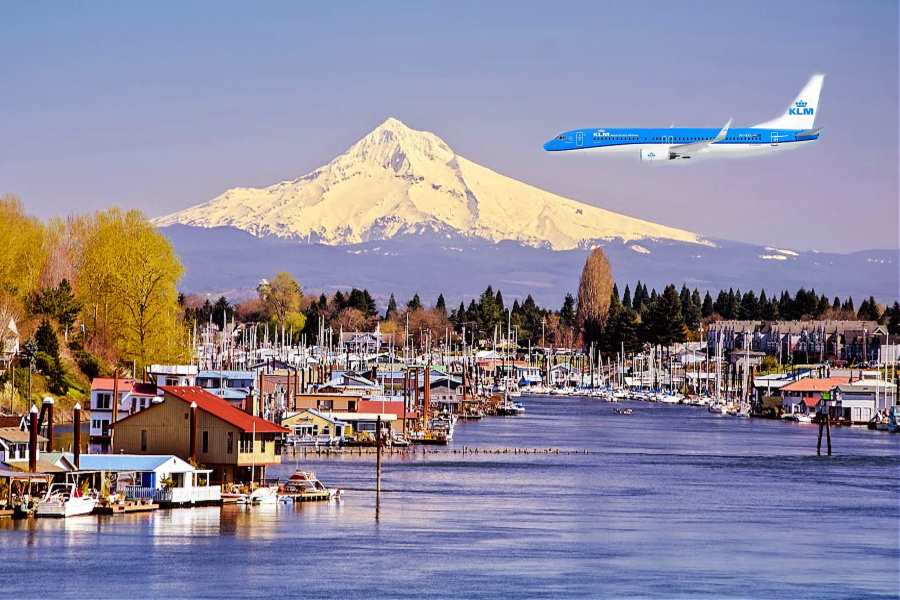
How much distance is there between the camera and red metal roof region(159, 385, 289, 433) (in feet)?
212

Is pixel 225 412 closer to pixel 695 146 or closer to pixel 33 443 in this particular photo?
pixel 33 443

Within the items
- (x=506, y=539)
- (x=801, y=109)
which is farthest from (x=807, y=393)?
(x=506, y=539)

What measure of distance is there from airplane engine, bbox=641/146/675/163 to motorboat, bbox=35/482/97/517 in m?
28.7

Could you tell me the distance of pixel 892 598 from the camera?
160 feet

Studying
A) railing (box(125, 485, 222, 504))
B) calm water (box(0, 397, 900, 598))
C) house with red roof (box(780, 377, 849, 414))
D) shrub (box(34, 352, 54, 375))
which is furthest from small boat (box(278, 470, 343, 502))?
house with red roof (box(780, 377, 849, 414))

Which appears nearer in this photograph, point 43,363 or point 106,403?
point 106,403

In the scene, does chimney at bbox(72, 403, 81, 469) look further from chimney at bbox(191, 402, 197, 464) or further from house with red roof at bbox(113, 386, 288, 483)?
house with red roof at bbox(113, 386, 288, 483)

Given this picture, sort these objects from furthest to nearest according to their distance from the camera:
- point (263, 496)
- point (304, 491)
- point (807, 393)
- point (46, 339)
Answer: point (807, 393)
point (46, 339)
point (304, 491)
point (263, 496)

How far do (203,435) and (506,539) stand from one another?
13725 millimetres

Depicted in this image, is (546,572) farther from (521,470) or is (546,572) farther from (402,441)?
(402,441)

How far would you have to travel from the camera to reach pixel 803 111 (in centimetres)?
8425

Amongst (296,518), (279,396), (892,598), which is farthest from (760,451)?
(892,598)

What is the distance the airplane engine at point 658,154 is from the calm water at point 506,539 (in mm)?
15433

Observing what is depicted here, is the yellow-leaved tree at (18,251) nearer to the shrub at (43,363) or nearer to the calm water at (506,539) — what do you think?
the shrub at (43,363)
